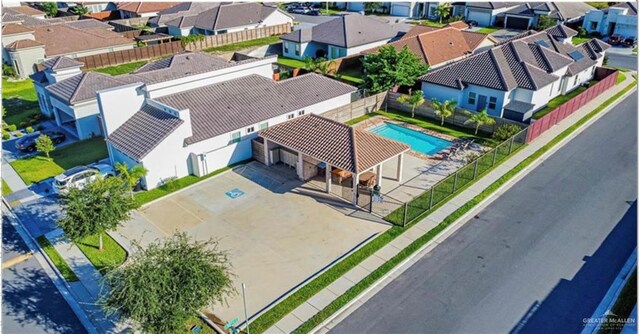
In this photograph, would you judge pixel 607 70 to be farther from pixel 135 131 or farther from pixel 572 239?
pixel 135 131

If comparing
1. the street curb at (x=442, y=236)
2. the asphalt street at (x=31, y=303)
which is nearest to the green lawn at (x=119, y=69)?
the asphalt street at (x=31, y=303)

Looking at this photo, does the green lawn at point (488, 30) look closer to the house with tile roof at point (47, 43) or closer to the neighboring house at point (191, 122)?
the neighboring house at point (191, 122)

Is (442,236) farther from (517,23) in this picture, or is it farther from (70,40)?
(517,23)

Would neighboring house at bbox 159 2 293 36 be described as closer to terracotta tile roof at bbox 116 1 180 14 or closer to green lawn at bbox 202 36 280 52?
green lawn at bbox 202 36 280 52

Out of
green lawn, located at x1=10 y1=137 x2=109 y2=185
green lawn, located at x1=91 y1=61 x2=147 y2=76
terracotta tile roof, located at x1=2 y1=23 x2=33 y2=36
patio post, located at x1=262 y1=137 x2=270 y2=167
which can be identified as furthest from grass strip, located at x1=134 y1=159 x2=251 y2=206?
terracotta tile roof, located at x1=2 y1=23 x2=33 y2=36

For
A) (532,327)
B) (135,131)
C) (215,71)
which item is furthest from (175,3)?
(532,327)

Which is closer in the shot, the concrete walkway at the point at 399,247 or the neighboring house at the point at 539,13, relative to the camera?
the concrete walkway at the point at 399,247
